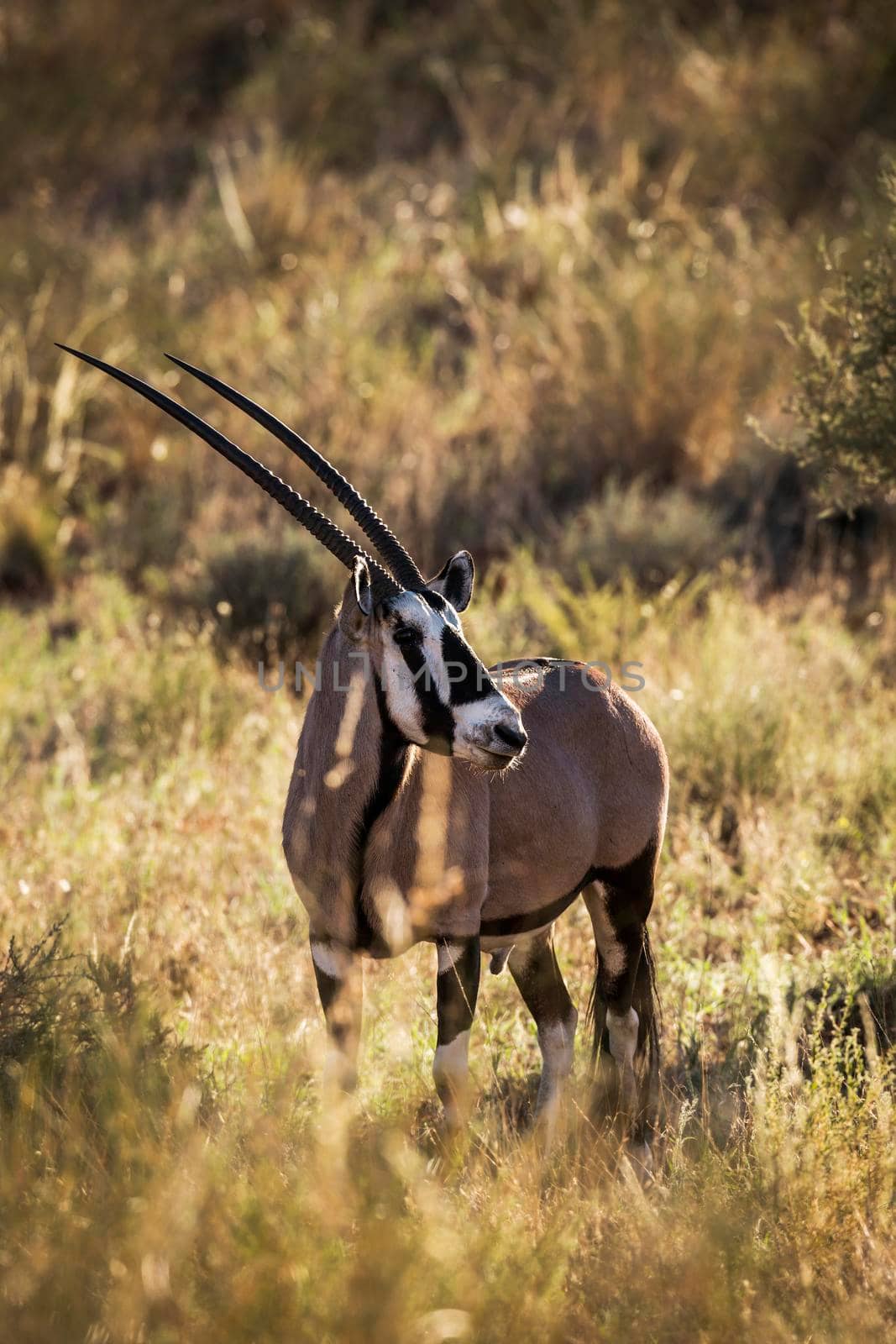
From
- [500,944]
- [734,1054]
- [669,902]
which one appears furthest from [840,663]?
[500,944]

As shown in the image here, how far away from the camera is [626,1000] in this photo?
4137mm

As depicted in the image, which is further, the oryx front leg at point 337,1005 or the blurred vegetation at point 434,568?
the oryx front leg at point 337,1005

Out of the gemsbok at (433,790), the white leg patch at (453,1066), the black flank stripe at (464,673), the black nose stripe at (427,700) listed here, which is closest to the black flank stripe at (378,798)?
the gemsbok at (433,790)

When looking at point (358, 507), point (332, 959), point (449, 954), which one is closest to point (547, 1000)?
point (449, 954)

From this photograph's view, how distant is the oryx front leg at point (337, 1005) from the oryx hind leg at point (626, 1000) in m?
0.88

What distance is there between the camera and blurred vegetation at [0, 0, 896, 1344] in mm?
2834

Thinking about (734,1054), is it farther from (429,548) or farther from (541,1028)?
(429,548)

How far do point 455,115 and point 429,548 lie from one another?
9382 millimetres

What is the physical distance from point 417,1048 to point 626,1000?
25.3 inches

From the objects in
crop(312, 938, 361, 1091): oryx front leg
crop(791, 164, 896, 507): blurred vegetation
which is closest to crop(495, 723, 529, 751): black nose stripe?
crop(312, 938, 361, 1091): oryx front leg

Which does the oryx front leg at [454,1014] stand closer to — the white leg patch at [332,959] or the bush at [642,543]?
the white leg patch at [332,959]

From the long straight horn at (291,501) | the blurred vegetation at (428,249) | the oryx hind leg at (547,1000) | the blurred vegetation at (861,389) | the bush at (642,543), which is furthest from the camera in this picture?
the blurred vegetation at (428,249)

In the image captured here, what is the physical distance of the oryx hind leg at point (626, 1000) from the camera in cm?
409

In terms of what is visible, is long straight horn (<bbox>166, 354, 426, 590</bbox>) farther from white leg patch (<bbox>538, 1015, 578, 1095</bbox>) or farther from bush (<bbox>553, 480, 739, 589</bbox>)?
bush (<bbox>553, 480, 739, 589</bbox>)
